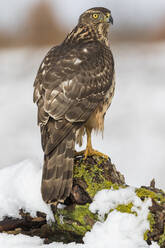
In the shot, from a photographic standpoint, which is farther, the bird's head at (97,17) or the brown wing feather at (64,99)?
the bird's head at (97,17)

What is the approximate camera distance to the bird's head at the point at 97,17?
5.73 metres

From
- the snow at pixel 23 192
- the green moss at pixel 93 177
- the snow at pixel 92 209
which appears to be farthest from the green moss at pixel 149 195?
the snow at pixel 23 192

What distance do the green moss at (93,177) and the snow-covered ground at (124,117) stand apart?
2.05 meters

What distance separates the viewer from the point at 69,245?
415 centimetres

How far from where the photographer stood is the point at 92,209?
4246mm

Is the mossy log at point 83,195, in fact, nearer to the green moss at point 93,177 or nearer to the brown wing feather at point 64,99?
the green moss at point 93,177

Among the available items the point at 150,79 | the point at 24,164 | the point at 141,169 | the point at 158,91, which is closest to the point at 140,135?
the point at 141,169

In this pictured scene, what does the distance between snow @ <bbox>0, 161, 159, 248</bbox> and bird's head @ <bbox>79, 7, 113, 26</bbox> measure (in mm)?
1763

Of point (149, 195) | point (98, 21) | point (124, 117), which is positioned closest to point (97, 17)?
point (98, 21)

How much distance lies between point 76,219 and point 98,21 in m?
2.36

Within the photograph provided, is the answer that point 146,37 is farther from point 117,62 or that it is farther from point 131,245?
point 131,245

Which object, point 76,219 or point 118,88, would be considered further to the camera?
point 118,88

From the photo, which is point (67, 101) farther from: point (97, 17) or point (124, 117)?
point (124, 117)

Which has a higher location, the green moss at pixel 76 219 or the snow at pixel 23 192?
the snow at pixel 23 192
